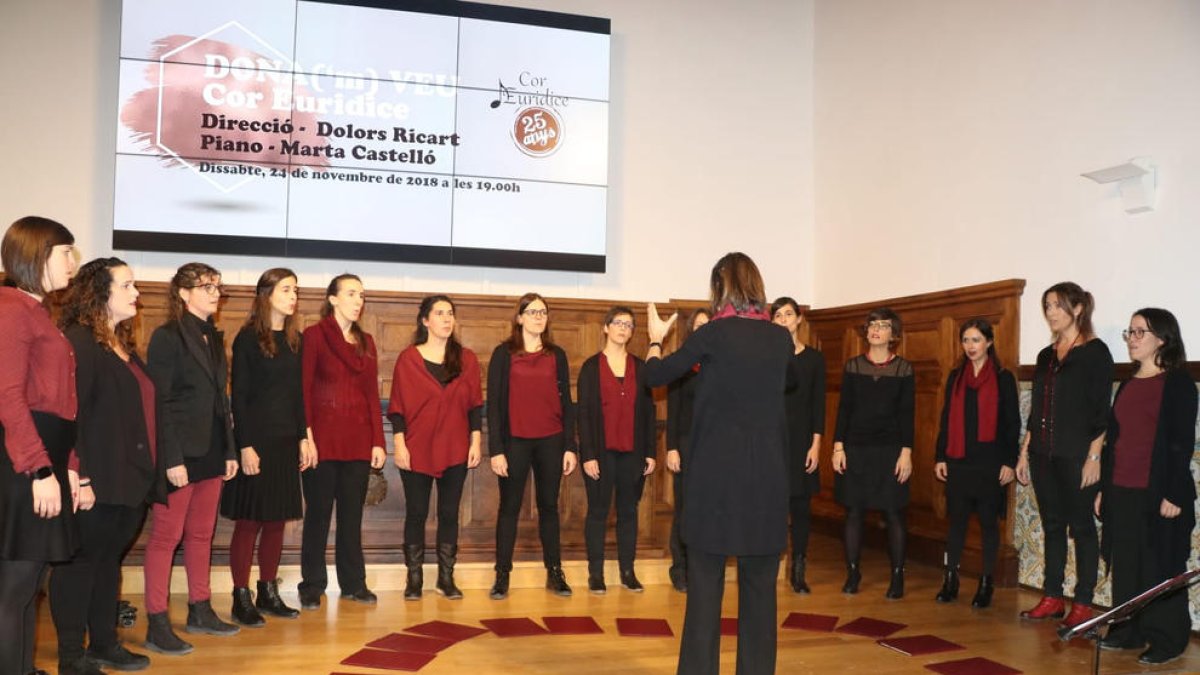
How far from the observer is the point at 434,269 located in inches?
264

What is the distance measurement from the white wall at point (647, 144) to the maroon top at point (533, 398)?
1599 millimetres

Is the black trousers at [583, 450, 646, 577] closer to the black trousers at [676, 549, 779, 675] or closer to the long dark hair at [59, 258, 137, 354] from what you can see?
the black trousers at [676, 549, 779, 675]

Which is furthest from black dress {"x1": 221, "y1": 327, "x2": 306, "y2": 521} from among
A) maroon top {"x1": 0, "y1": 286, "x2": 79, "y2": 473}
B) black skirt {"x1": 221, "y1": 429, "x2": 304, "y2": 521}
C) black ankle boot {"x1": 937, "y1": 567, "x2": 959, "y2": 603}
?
black ankle boot {"x1": 937, "y1": 567, "x2": 959, "y2": 603}

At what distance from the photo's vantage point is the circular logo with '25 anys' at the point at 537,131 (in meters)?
6.78

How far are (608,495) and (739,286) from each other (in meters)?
2.55

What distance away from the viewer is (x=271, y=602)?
15.4 feet

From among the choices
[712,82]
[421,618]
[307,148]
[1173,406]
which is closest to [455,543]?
[421,618]

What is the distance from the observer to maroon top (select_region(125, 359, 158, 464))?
12.0ft

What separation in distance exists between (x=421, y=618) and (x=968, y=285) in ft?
12.6

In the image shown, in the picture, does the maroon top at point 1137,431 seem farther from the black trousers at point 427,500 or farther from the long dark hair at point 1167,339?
the black trousers at point 427,500

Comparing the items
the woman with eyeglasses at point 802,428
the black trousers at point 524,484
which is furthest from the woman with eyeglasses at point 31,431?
the woman with eyeglasses at point 802,428

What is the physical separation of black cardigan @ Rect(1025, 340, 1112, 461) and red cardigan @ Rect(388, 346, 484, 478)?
2.93 meters

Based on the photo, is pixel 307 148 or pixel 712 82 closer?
pixel 307 148

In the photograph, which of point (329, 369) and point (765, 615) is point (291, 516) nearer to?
point (329, 369)
